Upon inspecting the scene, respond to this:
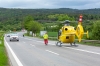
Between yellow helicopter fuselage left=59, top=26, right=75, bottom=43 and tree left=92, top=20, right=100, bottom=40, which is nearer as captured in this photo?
yellow helicopter fuselage left=59, top=26, right=75, bottom=43

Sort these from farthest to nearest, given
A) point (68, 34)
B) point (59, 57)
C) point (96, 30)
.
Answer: point (96, 30), point (68, 34), point (59, 57)

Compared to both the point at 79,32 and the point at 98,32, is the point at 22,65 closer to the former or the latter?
the point at 79,32

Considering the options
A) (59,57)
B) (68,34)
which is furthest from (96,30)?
(59,57)

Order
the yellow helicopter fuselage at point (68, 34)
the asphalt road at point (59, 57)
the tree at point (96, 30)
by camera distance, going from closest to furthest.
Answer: the asphalt road at point (59, 57), the yellow helicopter fuselage at point (68, 34), the tree at point (96, 30)

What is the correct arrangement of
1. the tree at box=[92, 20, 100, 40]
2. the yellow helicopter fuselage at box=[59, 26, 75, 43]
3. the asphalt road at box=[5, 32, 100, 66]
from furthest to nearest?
the tree at box=[92, 20, 100, 40] → the yellow helicopter fuselage at box=[59, 26, 75, 43] → the asphalt road at box=[5, 32, 100, 66]

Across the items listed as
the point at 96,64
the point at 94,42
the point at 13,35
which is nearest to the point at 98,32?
the point at 13,35

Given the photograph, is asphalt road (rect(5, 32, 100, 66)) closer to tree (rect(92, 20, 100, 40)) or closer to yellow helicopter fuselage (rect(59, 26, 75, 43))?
yellow helicopter fuselage (rect(59, 26, 75, 43))

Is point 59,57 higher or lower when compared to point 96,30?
higher

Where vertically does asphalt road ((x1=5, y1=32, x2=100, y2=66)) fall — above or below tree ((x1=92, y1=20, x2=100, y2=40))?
above

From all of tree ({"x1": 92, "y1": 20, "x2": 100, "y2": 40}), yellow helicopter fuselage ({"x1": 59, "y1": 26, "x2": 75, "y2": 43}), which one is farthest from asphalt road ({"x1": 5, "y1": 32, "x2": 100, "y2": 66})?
tree ({"x1": 92, "y1": 20, "x2": 100, "y2": 40})

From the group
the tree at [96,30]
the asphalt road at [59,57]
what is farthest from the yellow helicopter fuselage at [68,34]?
the tree at [96,30]

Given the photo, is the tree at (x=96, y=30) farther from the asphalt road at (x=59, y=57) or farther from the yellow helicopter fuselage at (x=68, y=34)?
the asphalt road at (x=59, y=57)

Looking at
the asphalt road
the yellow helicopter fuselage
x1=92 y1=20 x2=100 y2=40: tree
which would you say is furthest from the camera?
x1=92 y1=20 x2=100 y2=40: tree

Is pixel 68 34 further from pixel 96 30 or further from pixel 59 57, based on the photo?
pixel 96 30
